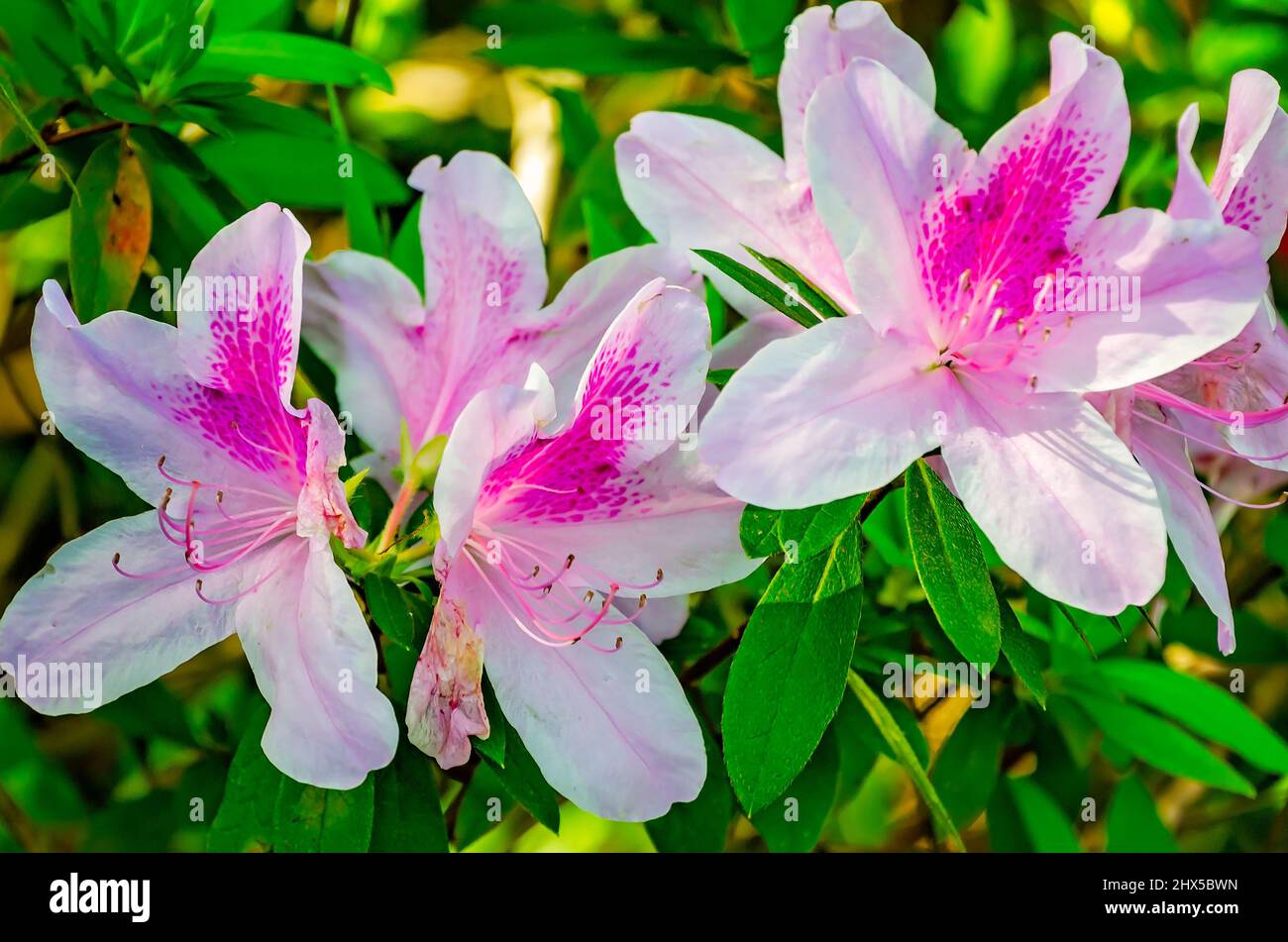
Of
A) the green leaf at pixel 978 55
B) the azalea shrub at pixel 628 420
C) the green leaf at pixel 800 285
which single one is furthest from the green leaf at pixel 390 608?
the green leaf at pixel 978 55

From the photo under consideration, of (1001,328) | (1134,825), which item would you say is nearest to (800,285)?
(1001,328)

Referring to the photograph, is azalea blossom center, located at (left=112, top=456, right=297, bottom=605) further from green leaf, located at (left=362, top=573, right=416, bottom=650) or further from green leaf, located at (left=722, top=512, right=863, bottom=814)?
green leaf, located at (left=722, top=512, right=863, bottom=814)

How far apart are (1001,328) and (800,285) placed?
14 centimetres

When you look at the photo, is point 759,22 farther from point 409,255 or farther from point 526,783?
point 526,783

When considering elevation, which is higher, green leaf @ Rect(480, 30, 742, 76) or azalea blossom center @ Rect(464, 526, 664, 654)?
green leaf @ Rect(480, 30, 742, 76)

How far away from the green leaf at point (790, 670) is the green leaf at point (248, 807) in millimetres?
315

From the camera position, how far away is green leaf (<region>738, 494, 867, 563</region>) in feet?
2.77

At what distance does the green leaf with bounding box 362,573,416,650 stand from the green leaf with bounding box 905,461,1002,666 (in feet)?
1.08

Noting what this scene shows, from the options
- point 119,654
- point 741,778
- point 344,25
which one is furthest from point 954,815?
point 344,25

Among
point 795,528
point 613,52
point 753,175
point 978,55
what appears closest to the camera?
point 795,528

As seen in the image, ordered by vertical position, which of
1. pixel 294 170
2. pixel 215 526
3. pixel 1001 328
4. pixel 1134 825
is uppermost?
pixel 294 170

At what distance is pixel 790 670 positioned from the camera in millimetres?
892

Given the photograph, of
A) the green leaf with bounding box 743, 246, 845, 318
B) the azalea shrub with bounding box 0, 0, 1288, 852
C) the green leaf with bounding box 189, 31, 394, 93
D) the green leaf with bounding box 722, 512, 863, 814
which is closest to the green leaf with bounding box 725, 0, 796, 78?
the azalea shrub with bounding box 0, 0, 1288, 852

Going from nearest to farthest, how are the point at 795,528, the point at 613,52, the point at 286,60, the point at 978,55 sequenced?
the point at 795,528
the point at 286,60
the point at 613,52
the point at 978,55
